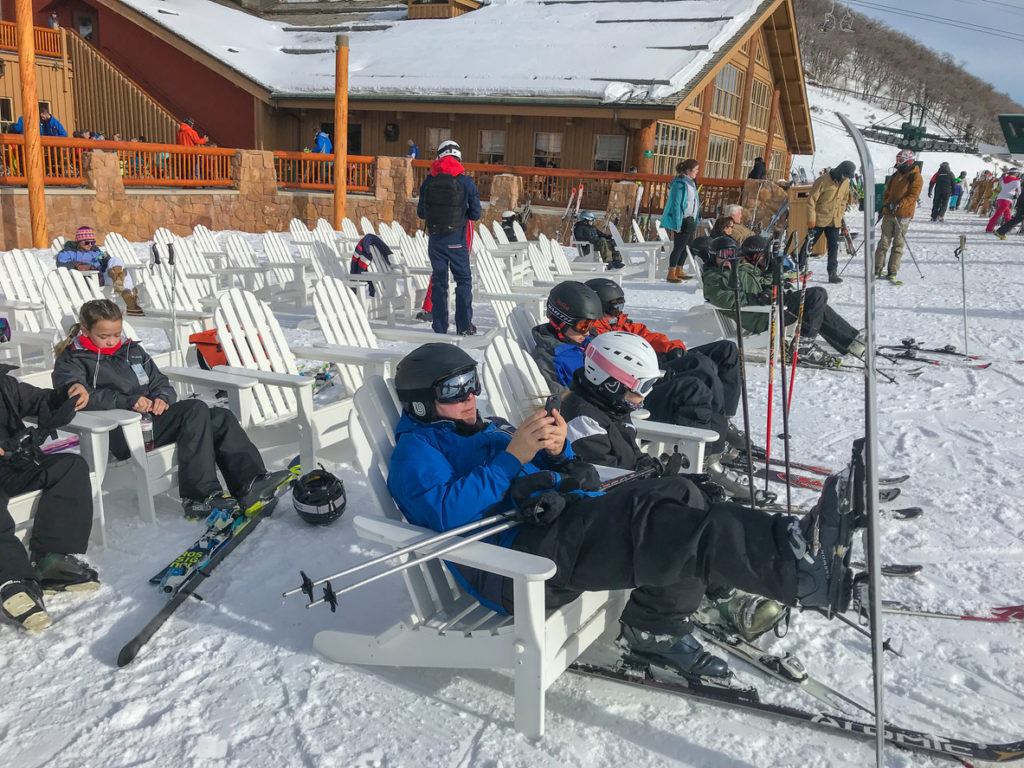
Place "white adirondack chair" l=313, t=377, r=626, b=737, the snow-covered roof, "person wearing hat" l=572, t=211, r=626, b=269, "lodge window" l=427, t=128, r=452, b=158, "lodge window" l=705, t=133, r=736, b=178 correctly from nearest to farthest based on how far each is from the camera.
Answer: "white adirondack chair" l=313, t=377, r=626, b=737, "person wearing hat" l=572, t=211, r=626, b=269, the snow-covered roof, "lodge window" l=427, t=128, r=452, b=158, "lodge window" l=705, t=133, r=736, b=178

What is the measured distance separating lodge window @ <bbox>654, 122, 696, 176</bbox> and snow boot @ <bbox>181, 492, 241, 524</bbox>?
16.6 meters

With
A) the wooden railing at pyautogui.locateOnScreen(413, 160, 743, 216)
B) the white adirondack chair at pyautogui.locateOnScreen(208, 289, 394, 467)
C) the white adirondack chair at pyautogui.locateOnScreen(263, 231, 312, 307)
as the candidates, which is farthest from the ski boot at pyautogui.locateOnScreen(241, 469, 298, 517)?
the wooden railing at pyautogui.locateOnScreen(413, 160, 743, 216)

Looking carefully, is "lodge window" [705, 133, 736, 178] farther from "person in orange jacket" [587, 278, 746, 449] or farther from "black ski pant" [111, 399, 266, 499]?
"black ski pant" [111, 399, 266, 499]

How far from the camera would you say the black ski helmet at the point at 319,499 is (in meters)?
3.41

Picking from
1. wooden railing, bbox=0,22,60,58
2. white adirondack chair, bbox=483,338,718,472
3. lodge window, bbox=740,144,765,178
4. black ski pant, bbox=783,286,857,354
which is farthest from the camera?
lodge window, bbox=740,144,765,178

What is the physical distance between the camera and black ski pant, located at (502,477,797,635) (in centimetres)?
195

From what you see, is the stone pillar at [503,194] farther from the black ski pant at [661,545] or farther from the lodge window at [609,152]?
the black ski pant at [661,545]

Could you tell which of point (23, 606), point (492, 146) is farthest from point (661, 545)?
point (492, 146)

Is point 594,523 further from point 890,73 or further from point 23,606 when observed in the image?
point 890,73

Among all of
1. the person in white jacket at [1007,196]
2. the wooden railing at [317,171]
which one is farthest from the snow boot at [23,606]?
the person in white jacket at [1007,196]

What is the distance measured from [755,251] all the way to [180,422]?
489 cm

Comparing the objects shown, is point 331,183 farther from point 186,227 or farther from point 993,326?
point 993,326

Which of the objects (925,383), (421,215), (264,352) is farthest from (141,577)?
(925,383)

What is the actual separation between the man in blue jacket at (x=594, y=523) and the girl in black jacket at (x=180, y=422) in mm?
1379
